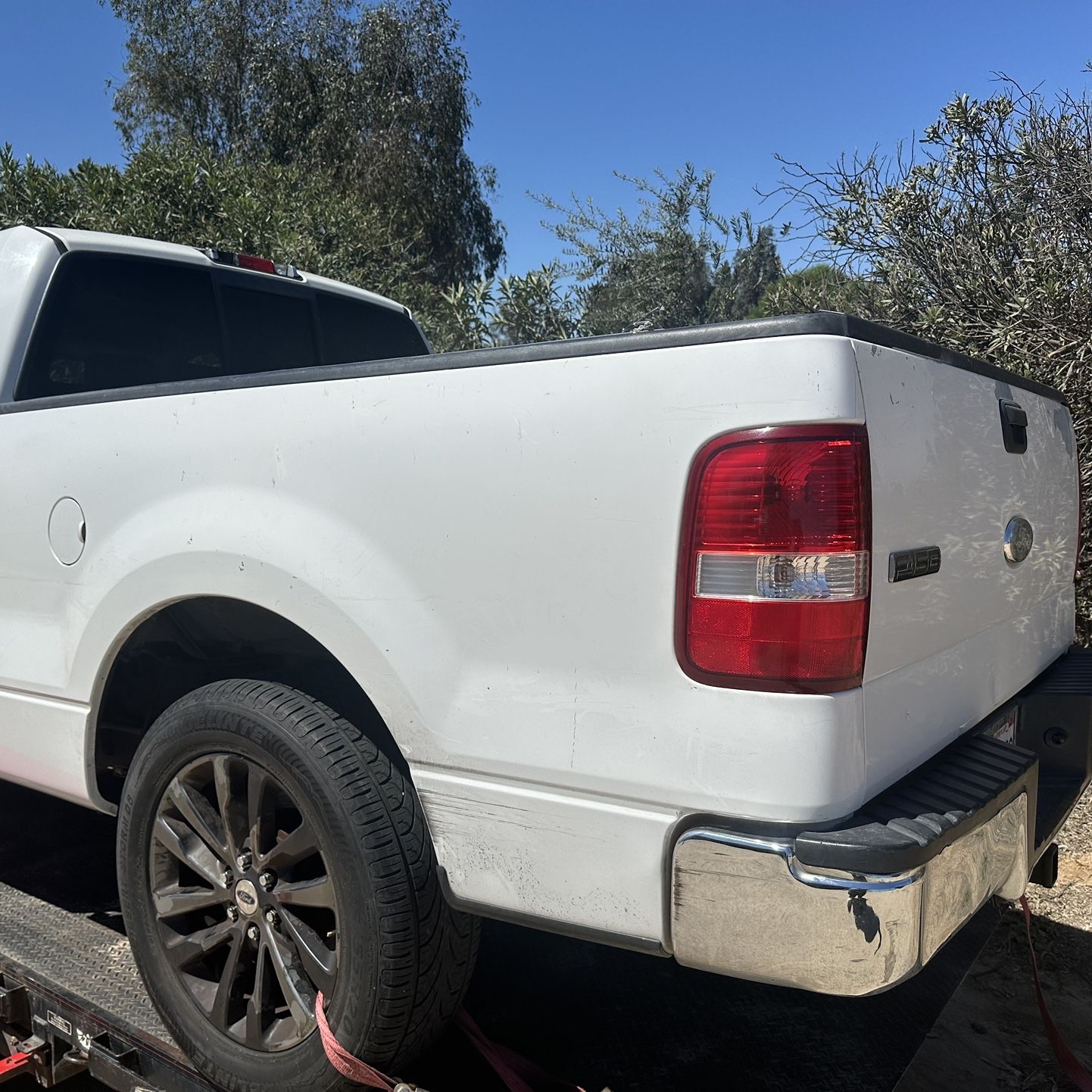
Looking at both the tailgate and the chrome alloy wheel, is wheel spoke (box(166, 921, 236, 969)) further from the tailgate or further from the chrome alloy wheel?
the tailgate

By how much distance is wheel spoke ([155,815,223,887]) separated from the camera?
222cm

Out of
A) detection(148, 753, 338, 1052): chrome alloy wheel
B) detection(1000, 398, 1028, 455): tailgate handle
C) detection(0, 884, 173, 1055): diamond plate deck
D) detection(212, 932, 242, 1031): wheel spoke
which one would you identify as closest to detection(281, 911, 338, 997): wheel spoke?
detection(148, 753, 338, 1052): chrome alloy wheel

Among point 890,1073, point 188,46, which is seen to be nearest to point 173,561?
point 890,1073

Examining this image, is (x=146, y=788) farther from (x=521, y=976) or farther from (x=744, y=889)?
(x=744, y=889)

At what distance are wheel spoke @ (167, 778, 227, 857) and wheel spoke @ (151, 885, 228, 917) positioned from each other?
0.30 ft

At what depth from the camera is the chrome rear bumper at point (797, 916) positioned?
1.56m

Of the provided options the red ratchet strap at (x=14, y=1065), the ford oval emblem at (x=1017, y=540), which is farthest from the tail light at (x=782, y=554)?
the red ratchet strap at (x=14, y=1065)

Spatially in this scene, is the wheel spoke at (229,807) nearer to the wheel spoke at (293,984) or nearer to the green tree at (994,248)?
A: the wheel spoke at (293,984)

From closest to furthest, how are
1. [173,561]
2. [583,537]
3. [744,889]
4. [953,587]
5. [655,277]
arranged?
[744,889] → [583,537] → [953,587] → [173,561] → [655,277]

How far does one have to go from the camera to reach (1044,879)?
2746mm

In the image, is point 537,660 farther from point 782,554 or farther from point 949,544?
point 949,544

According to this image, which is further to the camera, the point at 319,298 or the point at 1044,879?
the point at 319,298

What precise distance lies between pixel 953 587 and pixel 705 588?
26.3 inches

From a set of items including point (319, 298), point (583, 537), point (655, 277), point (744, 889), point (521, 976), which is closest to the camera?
point (744, 889)
